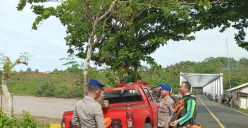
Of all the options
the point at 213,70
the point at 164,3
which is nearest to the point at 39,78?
the point at 213,70

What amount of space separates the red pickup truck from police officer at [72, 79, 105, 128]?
260cm

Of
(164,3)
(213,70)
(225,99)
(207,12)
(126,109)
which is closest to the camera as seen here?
(126,109)

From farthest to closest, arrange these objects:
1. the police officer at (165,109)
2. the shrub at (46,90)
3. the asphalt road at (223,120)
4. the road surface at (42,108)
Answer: the shrub at (46,90), the road surface at (42,108), the asphalt road at (223,120), the police officer at (165,109)

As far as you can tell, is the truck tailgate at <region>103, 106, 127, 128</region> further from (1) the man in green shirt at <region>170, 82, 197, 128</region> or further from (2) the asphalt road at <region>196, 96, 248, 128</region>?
(2) the asphalt road at <region>196, 96, 248, 128</region>

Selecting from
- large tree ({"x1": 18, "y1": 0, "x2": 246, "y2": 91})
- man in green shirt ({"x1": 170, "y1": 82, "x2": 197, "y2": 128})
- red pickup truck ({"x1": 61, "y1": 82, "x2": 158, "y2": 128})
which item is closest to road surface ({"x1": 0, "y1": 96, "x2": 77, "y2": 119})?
large tree ({"x1": 18, "y1": 0, "x2": 246, "y2": 91})

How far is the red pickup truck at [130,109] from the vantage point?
22.4 feet

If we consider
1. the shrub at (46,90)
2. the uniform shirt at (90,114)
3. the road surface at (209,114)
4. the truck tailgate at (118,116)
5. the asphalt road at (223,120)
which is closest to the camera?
the uniform shirt at (90,114)

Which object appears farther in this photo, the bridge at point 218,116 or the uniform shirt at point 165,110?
the bridge at point 218,116

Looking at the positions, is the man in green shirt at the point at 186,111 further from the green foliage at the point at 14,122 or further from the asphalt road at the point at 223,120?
the asphalt road at the point at 223,120

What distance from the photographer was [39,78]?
7019cm

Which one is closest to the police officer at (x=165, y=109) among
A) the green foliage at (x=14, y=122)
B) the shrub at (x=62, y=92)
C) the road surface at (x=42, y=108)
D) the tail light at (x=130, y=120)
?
the tail light at (x=130, y=120)

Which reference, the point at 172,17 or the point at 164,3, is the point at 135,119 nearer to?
the point at 164,3

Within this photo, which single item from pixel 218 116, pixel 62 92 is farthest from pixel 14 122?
pixel 62 92

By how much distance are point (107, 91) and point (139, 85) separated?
821 mm
